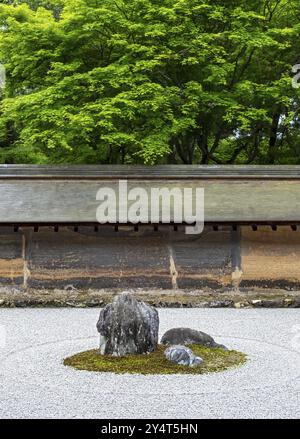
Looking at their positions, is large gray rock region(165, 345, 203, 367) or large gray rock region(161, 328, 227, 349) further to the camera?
large gray rock region(161, 328, 227, 349)

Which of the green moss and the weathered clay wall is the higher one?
the weathered clay wall

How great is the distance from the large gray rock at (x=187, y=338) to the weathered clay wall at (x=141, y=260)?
6.02m

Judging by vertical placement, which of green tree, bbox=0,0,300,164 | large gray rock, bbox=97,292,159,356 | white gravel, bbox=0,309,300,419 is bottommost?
white gravel, bbox=0,309,300,419

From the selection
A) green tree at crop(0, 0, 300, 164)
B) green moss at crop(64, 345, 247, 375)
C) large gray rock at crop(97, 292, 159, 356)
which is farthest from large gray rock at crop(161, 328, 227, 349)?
green tree at crop(0, 0, 300, 164)

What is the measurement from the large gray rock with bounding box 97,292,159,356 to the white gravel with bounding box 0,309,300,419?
73cm

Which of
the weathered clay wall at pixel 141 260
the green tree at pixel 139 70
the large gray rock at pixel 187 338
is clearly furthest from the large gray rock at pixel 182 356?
the green tree at pixel 139 70

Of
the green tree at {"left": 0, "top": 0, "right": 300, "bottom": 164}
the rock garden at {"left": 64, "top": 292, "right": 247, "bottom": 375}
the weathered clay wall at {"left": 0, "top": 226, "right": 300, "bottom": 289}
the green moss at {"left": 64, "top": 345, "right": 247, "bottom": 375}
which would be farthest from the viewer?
the green tree at {"left": 0, "top": 0, "right": 300, "bottom": 164}

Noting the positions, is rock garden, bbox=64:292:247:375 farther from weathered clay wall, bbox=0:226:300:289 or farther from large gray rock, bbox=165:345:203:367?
weathered clay wall, bbox=0:226:300:289

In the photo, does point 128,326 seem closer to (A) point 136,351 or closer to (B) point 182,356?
(A) point 136,351

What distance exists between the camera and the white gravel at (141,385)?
6254 mm

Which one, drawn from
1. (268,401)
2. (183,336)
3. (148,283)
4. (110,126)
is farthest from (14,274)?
(268,401)

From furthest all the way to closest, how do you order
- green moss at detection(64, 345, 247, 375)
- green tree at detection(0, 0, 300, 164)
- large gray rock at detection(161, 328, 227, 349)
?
1. green tree at detection(0, 0, 300, 164)
2. large gray rock at detection(161, 328, 227, 349)
3. green moss at detection(64, 345, 247, 375)

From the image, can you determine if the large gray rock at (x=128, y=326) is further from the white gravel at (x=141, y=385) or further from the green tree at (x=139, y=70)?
the green tree at (x=139, y=70)

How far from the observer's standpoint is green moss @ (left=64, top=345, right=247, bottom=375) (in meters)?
7.91
